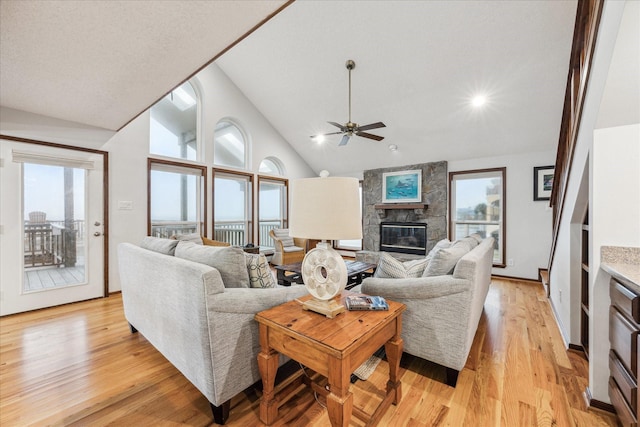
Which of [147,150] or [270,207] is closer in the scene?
[147,150]

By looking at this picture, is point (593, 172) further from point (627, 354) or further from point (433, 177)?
point (433, 177)

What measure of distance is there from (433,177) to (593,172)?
401 cm

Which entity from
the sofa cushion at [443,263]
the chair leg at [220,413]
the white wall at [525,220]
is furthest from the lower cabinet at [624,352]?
the white wall at [525,220]

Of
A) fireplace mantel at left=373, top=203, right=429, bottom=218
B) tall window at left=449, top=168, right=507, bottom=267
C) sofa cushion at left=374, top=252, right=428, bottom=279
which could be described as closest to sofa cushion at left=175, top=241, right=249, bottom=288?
sofa cushion at left=374, top=252, right=428, bottom=279

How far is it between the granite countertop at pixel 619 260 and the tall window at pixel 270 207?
5.15 metres

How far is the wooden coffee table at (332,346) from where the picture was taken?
1060 millimetres

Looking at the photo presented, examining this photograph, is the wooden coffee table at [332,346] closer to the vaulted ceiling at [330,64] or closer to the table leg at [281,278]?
the table leg at [281,278]

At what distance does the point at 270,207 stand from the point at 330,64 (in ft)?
11.0

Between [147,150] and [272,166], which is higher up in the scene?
[272,166]

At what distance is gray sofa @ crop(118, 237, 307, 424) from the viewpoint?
131cm

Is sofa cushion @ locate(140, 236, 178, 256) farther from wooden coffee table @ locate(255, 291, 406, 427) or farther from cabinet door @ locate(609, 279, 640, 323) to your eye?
cabinet door @ locate(609, 279, 640, 323)

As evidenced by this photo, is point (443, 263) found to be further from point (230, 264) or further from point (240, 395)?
point (240, 395)

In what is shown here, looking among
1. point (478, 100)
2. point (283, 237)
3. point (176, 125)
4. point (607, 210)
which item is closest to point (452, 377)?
point (607, 210)

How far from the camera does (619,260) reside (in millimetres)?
1449
